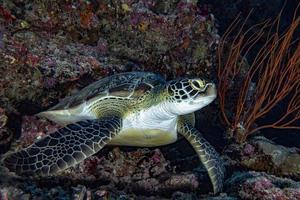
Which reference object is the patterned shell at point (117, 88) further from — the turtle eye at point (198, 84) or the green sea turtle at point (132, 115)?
the turtle eye at point (198, 84)

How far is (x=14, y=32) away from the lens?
409 cm

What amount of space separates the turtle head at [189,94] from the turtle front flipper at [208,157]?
542mm

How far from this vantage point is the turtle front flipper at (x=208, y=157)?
3.22 meters

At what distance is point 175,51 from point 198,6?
0.95m

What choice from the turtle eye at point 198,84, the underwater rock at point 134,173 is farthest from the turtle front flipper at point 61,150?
the turtle eye at point 198,84

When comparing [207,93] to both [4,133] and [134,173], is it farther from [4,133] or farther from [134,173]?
[4,133]

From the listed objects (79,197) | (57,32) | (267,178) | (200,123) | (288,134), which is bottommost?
(288,134)

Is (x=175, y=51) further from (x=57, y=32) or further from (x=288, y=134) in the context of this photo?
(x=288, y=134)

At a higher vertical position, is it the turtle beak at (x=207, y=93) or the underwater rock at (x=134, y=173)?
the turtle beak at (x=207, y=93)

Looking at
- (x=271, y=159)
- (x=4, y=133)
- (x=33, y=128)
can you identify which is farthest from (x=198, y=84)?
(x=4, y=133)

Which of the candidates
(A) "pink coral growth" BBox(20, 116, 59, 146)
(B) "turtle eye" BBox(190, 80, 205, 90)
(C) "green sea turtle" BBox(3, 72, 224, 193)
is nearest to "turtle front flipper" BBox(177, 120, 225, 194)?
(C) "green sea turtle" BBox(3, 72, 224, 193)

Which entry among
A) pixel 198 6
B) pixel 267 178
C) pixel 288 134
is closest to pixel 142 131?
pixel 267 178

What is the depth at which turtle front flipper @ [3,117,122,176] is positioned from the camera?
2408 mm

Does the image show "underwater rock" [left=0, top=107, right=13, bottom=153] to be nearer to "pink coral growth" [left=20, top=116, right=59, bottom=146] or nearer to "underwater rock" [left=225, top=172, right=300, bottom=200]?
"pink coral growth" [left=20, top=116, right=59, bottom=146]
